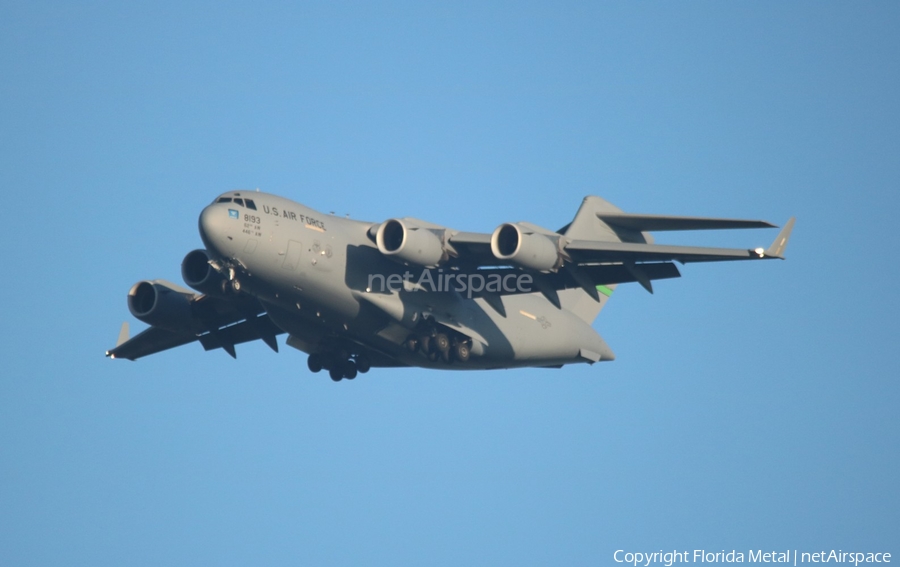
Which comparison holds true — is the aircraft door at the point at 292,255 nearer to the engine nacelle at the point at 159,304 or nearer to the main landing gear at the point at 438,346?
the main landing gear at the point at 438,346

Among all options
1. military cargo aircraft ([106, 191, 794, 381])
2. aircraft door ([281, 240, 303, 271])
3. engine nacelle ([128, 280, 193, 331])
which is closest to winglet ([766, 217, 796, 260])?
military cargo aircraft ([106, 191, 794, 381])

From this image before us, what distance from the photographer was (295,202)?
20531mm

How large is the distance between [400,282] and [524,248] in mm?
2577

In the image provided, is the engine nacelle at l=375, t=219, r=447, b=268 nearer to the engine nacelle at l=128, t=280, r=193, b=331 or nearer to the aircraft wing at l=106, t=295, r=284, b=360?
the aircraft wing at l=106, t=295, r=284, b=360

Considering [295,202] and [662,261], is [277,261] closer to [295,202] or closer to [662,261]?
[295,202]

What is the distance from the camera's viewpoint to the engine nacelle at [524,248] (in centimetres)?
1978

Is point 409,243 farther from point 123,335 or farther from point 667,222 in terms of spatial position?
point 123,335

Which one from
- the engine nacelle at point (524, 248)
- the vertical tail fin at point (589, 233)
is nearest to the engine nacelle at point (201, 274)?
the engine nacelle at point (524, 248)

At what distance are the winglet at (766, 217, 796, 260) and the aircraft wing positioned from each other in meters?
9.69

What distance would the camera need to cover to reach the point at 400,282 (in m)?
21.1

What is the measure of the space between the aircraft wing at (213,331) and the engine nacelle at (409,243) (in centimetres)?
383

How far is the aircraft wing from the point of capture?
23531 mm

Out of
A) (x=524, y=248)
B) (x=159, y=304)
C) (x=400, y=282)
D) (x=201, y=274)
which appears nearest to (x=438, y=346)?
(x=400, y=282)

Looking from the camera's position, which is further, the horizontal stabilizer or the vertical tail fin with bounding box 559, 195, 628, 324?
the vertical tail fin with bounding box 559, 195, 628, 324
